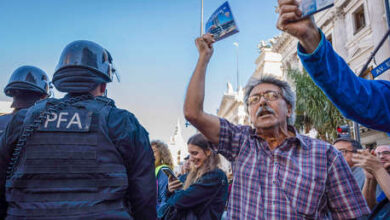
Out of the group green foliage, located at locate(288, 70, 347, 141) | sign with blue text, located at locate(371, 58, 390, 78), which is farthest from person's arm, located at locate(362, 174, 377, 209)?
→ green foliage, located at locate(288, 70, 347, 141)

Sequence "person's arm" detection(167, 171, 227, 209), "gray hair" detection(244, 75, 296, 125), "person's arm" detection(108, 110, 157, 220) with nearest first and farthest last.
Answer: "person's arm" detection(108, 110, 157, 220) → "gray hair" detection(244, 75, 296, 125) → "person's arm" detection(167, 171, 227, 209)

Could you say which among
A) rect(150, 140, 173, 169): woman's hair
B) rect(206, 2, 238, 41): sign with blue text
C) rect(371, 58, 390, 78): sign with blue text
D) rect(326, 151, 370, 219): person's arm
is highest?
rect(371, 58, 390, 78): sign with blue text

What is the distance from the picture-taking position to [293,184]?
1886 mm

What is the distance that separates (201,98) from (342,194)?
1132 millimetres

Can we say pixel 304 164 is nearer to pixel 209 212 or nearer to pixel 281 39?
pixel 209 212

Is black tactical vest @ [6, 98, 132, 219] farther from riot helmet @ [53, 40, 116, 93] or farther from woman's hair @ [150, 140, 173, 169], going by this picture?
woman's hair @ [150, 140, 173, 169]

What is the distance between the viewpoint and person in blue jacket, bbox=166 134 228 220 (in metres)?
3.32

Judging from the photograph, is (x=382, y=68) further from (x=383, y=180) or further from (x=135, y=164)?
(x=135, y=164)

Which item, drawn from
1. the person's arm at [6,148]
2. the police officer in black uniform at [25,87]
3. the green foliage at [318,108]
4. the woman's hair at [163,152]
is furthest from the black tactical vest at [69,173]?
the green foliage at [318,108]

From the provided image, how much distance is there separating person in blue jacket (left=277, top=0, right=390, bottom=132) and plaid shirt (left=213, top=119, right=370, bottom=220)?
2.55 ft

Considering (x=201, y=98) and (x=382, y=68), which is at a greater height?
(x=382, y=68)

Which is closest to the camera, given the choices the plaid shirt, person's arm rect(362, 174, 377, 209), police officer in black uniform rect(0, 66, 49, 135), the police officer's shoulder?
the plaid shirt

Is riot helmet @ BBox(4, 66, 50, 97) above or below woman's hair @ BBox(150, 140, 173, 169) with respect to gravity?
above

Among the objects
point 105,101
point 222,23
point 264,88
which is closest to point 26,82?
point 105,101
